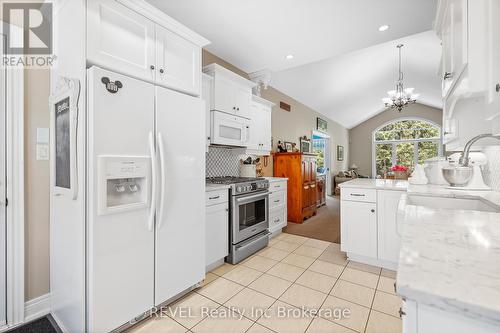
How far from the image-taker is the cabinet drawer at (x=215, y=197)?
7.75 ft

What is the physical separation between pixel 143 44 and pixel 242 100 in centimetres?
173

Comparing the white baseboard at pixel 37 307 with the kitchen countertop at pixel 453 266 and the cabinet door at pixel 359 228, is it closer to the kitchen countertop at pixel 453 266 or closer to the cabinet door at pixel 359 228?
the kitchen countertop at pixel 453 266

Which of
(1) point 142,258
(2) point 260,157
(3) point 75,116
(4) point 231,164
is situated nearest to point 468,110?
(1) point 142,258

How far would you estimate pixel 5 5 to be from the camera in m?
1.72

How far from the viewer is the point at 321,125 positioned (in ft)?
24.8

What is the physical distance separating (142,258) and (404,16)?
11.0 ft

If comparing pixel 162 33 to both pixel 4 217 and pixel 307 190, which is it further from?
pixel 307 190

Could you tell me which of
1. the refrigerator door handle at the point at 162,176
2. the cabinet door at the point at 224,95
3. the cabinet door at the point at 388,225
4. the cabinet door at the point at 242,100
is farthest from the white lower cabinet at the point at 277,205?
the refrigerator door handle at the point at 162,176

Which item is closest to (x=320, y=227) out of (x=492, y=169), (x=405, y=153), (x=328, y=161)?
(x=492, y=169)

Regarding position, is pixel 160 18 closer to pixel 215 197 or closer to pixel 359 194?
pixel 215 197

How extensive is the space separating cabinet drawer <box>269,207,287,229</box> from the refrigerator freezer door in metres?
2.15

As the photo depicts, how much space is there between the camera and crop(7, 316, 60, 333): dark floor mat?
65.8 inches

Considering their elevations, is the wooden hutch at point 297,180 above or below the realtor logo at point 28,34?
below

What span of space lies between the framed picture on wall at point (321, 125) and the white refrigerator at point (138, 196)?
5889 millimetres
